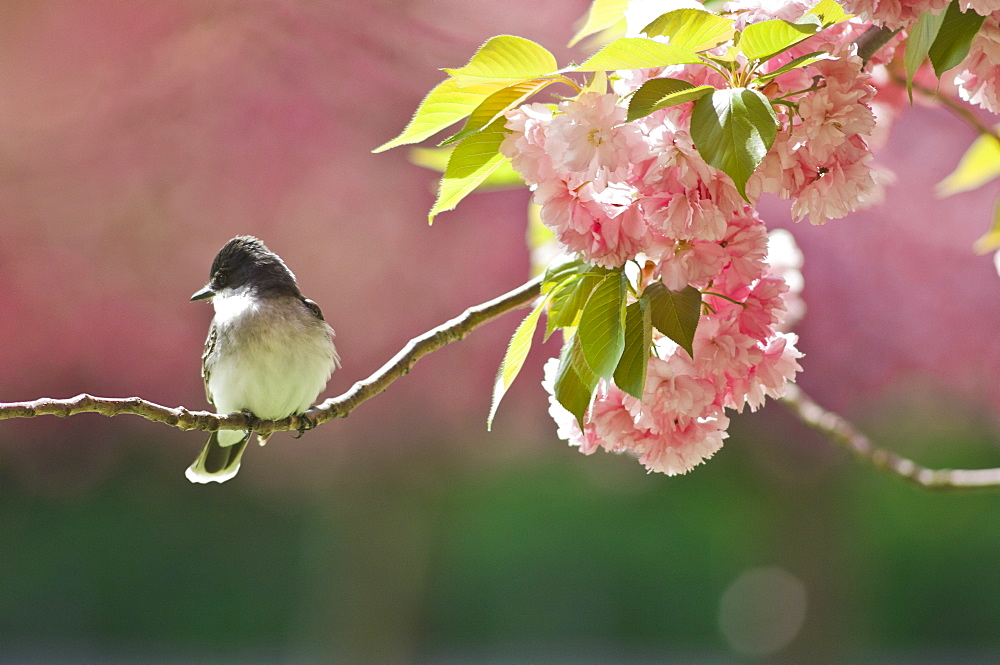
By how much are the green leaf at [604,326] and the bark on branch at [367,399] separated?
0.21m

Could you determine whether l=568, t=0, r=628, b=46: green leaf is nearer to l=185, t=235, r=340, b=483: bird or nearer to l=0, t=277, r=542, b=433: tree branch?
l=0, t=277, r=542, b=433: tree branch

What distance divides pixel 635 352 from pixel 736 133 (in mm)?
192

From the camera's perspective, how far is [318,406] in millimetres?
941

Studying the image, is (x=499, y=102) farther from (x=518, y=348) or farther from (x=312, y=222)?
(x=312, y=222)

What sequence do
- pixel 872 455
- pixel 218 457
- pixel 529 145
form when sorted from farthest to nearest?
pixel 218 457 → pixel 872 455 → pixel 529 145

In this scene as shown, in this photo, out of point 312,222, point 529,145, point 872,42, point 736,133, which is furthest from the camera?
point 312,222

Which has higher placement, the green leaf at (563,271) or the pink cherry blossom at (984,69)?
the pink cherry blossom at (984,69)

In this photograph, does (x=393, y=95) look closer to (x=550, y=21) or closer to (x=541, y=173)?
(x=550, y=21)

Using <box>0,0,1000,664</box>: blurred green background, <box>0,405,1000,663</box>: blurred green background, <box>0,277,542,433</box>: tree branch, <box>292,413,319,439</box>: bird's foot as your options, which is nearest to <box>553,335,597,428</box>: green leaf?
<box>0,277,542,433</box>: tree branch

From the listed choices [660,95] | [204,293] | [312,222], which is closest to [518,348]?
[660,95]

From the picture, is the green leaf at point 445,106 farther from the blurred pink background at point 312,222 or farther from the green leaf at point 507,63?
the blurred pink background at point 312,222

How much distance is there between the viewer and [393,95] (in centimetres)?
391

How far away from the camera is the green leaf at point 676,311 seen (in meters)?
0.74

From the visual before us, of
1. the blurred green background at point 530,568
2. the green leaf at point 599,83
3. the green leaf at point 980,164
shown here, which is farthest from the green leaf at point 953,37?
the blurred green background at point 530,568
